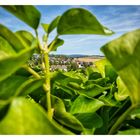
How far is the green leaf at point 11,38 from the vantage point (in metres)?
0.65

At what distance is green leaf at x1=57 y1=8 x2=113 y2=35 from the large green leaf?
0.09 m

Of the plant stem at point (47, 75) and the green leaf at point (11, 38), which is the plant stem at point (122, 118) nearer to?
the plant stem at point (47, 75)

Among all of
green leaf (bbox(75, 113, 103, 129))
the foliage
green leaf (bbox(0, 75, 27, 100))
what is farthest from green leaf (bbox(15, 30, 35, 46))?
green leaf (bbox(75, 113, 103, 129))

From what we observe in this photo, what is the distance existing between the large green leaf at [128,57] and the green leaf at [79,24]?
0.09 metres

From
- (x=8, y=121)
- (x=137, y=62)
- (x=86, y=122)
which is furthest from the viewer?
(x=86, y=122)

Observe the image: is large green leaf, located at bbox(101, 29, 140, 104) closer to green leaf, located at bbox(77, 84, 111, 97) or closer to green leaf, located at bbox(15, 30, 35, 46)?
green leaf, located at bbox(15, 30, 35, 46)

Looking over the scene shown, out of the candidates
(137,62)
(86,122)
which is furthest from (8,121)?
(86,122)

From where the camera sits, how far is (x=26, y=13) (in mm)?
655

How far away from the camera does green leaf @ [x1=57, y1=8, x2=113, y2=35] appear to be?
2.10 feet

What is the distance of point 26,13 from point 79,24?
0.11 meters

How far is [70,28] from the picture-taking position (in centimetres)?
70

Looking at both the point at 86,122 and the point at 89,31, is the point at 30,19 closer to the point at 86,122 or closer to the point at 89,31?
the point at 89,31

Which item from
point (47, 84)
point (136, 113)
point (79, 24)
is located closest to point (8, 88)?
point (47, 84)
